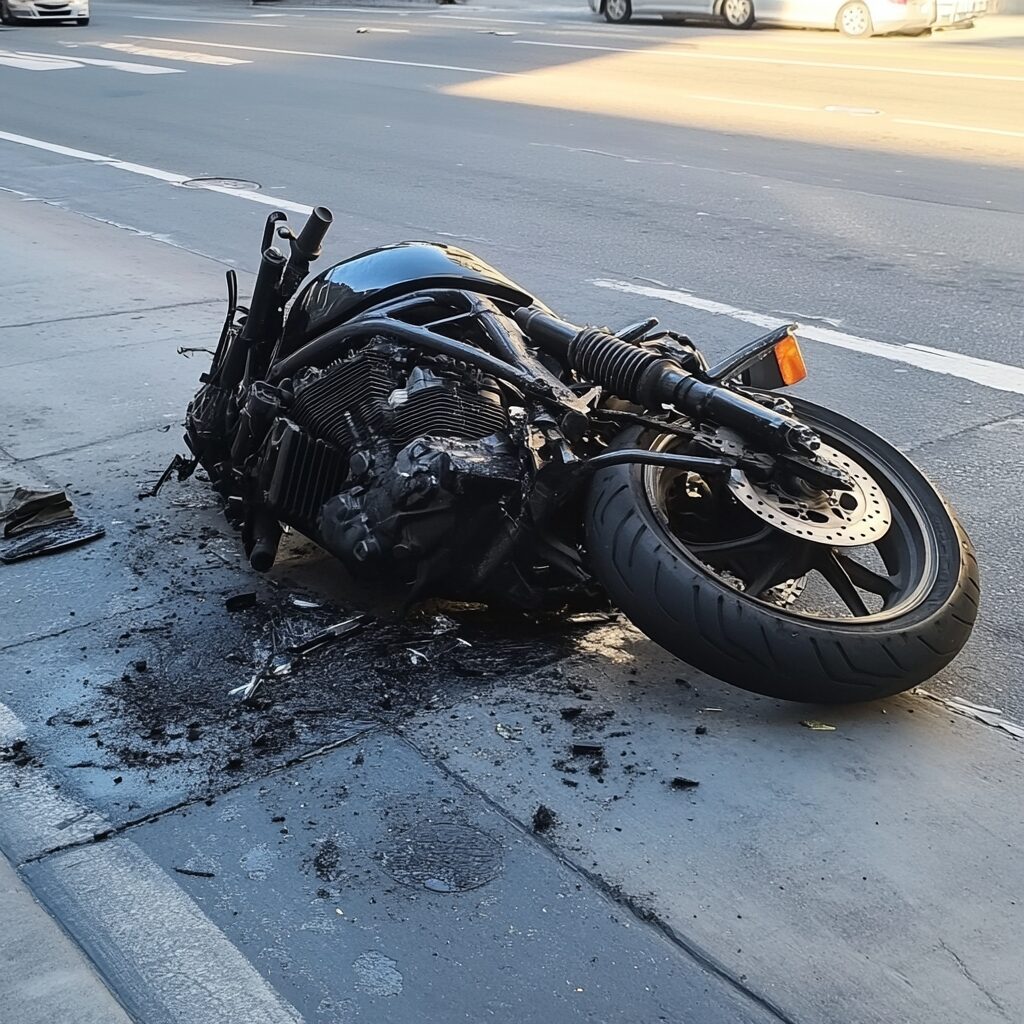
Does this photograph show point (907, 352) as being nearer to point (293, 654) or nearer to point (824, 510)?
point (824, 510)

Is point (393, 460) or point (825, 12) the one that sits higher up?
point (825, 12)

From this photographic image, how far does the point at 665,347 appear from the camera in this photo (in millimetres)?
4086

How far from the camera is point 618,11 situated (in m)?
26.7

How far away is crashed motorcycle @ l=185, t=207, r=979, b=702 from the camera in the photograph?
136 inches

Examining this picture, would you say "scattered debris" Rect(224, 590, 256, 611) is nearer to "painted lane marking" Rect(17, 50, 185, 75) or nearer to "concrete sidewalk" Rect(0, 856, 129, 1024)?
"concrete sidewalk" Rect(0, 856, 129, 1024)

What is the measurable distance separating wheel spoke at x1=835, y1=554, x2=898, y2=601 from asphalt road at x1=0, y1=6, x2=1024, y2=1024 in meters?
0.34

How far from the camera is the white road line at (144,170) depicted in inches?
418

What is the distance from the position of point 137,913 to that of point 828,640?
173 centimetres

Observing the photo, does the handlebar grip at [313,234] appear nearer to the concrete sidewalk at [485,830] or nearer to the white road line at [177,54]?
the concrete sidewalk at [485,830]

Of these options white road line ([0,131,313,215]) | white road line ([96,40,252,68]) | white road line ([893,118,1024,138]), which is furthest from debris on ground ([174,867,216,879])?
white road line ([96,40,252,68])

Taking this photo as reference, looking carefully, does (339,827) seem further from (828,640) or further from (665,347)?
(665,347)

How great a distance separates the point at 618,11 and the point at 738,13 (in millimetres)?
2961

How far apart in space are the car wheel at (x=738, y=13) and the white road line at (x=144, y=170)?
14.7 m

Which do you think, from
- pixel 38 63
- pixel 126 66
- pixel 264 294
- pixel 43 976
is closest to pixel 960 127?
pixel 264 294
